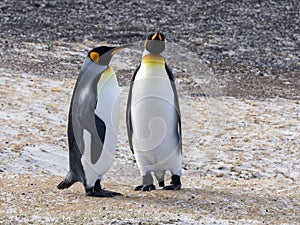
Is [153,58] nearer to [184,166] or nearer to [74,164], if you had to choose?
[74,164]

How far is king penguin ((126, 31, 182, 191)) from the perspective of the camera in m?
6.08

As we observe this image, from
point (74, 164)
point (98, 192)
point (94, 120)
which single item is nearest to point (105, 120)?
point (94, 120)

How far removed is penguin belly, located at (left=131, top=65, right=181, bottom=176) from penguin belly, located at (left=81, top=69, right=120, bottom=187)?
0.35 m

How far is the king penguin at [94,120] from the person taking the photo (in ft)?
18.7

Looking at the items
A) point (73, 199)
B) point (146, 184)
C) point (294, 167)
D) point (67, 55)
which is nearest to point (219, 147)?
point (294, 167)

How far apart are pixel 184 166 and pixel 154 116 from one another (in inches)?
78.6

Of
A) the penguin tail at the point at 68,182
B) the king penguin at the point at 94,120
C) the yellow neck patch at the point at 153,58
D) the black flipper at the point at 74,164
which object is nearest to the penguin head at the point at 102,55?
the king penguin at the point at 94,120

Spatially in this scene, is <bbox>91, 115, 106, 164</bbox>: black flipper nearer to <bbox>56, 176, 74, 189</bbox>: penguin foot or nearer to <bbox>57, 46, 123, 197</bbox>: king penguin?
<bbox>57, 46, 123, 197</bbox>: king penguin

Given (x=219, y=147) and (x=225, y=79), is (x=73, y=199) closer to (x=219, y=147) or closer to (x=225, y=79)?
→ (x=219, y=147)

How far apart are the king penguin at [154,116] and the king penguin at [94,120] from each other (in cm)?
36

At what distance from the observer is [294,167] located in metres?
7.97

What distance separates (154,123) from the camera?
614 centimetres

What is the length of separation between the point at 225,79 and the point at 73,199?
7.89 m

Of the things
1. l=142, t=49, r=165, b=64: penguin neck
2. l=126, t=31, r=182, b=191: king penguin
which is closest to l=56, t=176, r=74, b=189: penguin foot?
l=126, t=31, r=182, b=191: king penguin
